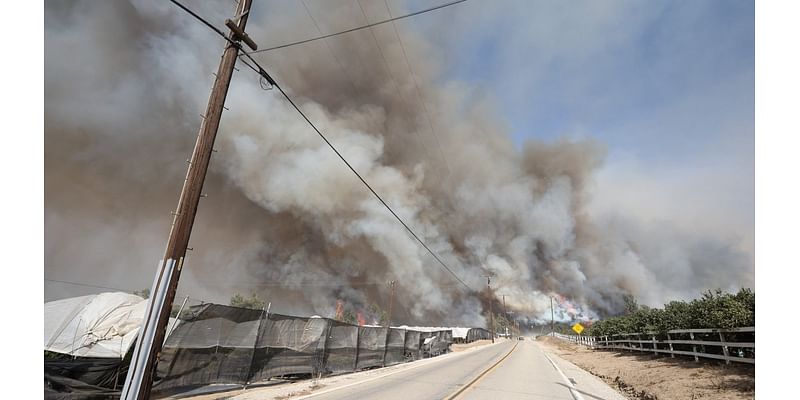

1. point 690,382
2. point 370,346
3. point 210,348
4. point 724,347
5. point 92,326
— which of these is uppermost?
point 724,347

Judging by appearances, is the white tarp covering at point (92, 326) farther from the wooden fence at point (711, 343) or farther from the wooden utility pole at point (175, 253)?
the wooden fence at point (711, 343)

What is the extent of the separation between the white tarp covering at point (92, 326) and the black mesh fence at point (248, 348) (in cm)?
123

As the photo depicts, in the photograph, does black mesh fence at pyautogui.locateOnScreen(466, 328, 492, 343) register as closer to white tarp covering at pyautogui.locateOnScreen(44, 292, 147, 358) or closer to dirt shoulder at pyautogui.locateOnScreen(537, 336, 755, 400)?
dirt shoulder at pyautogui.locateOnScreen(537, 336, 755, 400)

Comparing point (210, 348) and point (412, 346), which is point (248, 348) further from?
point (412, 346)

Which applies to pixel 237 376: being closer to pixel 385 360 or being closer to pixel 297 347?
pixel 297 347

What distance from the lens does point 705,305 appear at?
44.3 feet

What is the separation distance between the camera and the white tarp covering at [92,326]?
29.5ft

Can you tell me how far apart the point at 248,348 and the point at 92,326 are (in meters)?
3.85

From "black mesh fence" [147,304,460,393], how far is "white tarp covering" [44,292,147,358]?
4.04 ft

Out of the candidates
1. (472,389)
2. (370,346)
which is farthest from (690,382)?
(370,346)

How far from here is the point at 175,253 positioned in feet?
19.4

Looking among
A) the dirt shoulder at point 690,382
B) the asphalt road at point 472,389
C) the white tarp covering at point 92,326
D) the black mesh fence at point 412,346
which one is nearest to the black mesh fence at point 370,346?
the black mesh fence at point 412,346

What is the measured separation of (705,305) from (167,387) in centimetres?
1734

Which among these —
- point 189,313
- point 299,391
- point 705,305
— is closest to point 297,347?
point 299,391
